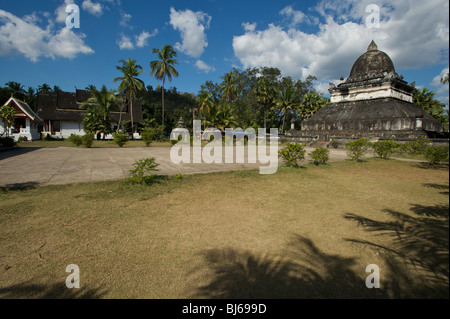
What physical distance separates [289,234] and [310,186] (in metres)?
3.23

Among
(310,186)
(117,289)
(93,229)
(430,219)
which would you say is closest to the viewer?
(117,289)

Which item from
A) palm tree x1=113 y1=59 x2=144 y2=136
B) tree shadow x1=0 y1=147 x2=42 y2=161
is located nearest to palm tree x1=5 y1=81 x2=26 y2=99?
palm tree x1=113 y1=59 x2=144 y2=136

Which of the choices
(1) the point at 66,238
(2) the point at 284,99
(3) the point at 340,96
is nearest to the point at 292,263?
(1) the point at 66,238

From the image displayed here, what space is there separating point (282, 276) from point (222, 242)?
0.97m

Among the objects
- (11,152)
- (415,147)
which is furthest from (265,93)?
(11,152)

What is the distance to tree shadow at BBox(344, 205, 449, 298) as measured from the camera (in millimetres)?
1732

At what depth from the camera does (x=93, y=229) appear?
3.38 metres

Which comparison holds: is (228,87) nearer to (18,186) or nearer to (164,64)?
(164,64)

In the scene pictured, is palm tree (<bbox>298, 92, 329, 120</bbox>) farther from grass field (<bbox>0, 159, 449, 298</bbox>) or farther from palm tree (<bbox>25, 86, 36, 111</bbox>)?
palm tree (<bbox>25, 86, 36, 111</bbox>)

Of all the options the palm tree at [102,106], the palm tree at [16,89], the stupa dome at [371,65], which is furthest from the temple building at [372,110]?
the palm tree at [16,89]

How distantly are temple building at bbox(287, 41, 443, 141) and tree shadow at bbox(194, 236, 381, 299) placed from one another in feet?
62.8

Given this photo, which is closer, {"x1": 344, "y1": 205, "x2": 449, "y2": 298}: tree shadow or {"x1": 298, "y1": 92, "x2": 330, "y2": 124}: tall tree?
{"x1": 344, "y1": 205, "x2": 449, "y2": 298}: tree shadow

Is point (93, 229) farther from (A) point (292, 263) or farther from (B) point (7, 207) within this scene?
(A) point (292, 263)

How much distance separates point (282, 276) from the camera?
2.34 meters
